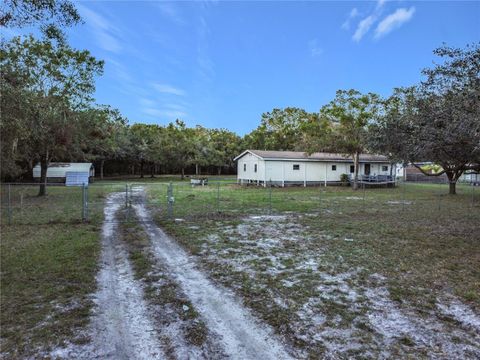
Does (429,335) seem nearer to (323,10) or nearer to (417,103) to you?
(417,103)

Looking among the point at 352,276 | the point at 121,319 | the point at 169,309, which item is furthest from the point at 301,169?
the point at 121,319

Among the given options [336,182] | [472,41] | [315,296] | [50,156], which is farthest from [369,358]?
[336,182]

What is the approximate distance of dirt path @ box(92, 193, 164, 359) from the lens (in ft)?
9.66

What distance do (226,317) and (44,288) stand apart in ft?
8.59

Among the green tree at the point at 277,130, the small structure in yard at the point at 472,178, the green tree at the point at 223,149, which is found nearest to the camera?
the small structure in yard at the point at 472,178

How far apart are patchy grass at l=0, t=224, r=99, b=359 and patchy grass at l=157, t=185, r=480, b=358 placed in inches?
75.9

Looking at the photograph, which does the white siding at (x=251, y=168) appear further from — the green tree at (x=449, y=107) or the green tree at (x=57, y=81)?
the green tree at (x=449, y=107)

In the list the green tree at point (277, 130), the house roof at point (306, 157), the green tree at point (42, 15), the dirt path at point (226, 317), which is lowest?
the dirt path at point (226, 317)

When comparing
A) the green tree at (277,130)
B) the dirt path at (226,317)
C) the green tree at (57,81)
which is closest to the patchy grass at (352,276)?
the dirt path at (226,317)

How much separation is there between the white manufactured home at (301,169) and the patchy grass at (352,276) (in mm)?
15228

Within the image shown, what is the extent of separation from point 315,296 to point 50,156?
57.9 ft

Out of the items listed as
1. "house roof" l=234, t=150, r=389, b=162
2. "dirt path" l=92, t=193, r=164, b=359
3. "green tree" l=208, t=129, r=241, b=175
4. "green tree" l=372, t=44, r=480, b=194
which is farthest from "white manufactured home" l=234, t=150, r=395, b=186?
"dirt path" l=92, t=193, r=164, b=359

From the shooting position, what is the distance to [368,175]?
2748cm

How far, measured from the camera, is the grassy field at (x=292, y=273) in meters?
3.29
